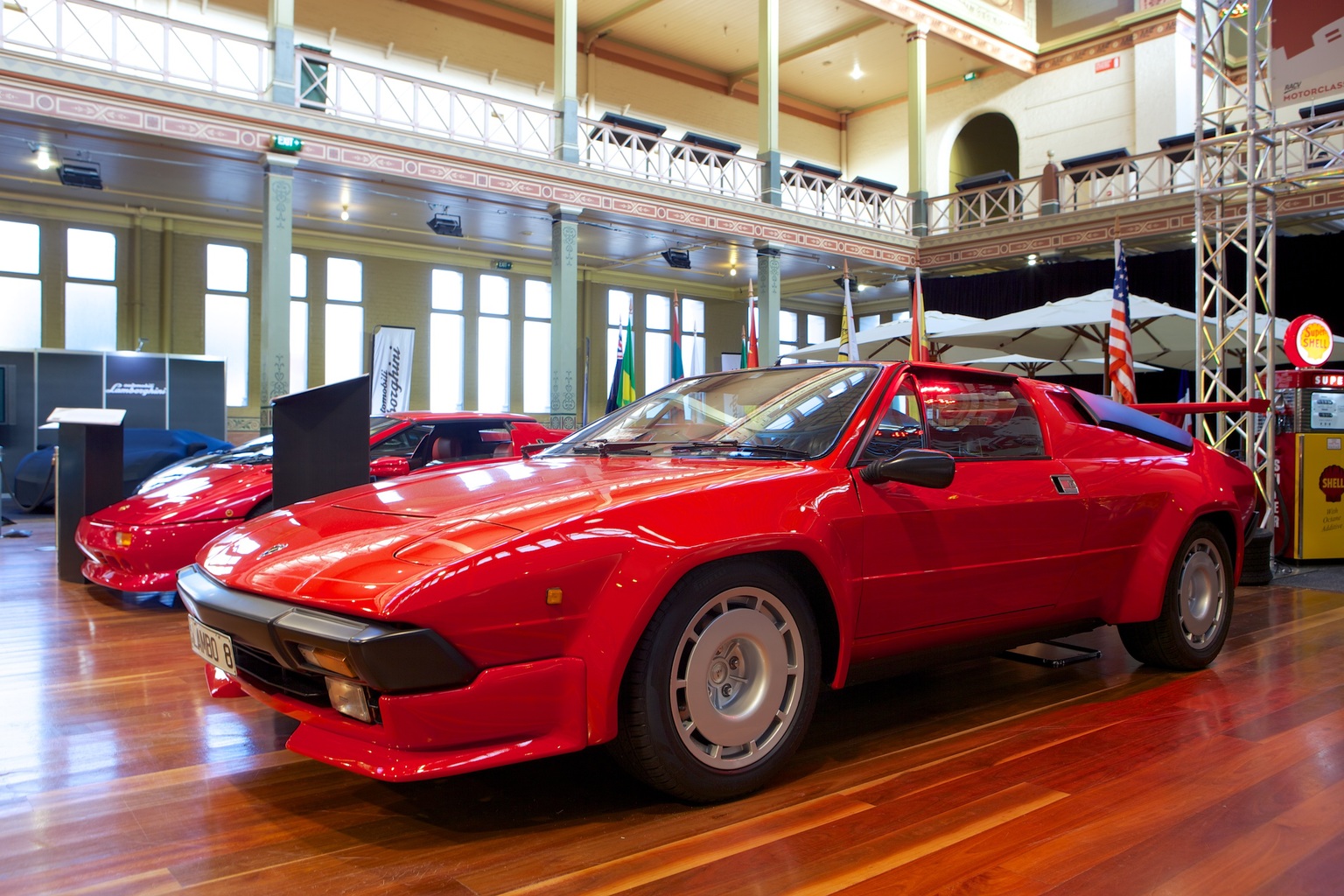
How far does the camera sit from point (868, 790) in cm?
242

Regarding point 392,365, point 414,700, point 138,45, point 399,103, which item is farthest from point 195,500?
point 392,365

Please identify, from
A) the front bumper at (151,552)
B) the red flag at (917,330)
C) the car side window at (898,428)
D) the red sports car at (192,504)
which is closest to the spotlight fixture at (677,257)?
the red flag at (917,330)

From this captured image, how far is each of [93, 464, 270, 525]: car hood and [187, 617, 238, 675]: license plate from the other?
2733mm

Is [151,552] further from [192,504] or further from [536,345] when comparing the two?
[536,345]

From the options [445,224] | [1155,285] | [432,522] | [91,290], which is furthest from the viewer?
[91,290]

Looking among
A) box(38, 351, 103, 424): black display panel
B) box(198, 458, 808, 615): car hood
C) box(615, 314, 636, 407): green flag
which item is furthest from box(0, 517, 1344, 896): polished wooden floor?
box(38, 351, 103, 424): black display panel

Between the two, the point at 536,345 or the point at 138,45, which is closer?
the point at 138,45

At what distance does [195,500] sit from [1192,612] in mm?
4877

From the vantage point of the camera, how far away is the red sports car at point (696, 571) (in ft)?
6.48

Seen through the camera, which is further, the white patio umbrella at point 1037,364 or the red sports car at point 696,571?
the white patio umbrella at point 1037,364

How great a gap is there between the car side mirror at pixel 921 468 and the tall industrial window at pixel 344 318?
16470 millimetres

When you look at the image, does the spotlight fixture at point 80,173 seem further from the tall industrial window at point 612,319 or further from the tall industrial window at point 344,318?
the tall industrial window at point 612,319

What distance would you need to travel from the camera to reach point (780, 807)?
7.57 feet

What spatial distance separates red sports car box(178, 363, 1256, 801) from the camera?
6.48 feet
